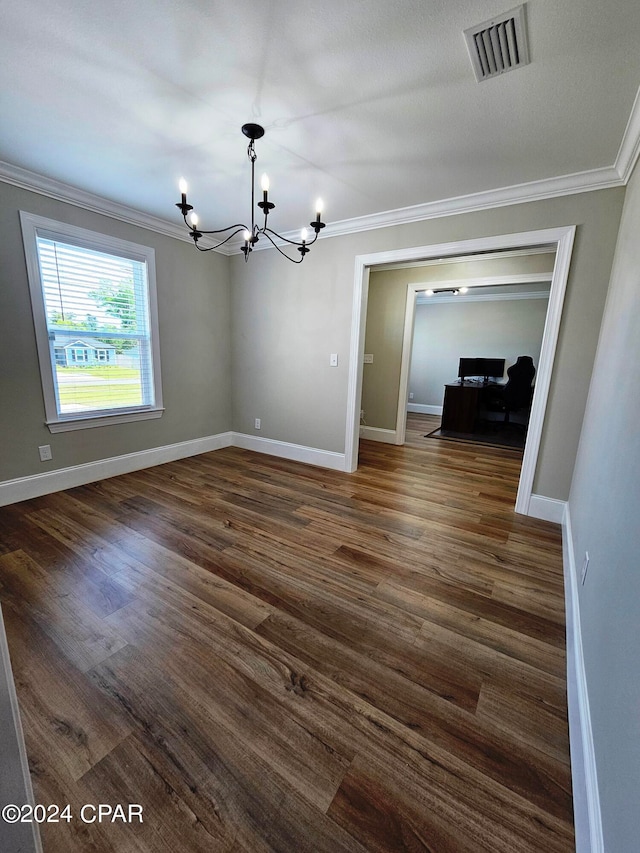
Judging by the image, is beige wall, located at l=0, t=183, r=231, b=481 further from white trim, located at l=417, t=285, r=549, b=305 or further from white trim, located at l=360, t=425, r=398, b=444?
white trim, located at l=417, t=285, r=549, b=305

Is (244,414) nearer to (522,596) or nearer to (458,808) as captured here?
(522,596)

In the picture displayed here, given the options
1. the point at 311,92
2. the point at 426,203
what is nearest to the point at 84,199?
the point at 311,92

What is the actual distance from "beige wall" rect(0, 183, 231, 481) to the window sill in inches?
2.1

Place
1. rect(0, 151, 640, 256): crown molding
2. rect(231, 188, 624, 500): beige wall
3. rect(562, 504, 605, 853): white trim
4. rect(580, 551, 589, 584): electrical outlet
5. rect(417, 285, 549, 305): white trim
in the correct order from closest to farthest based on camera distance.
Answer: rect(562, 504, 605, 853): white trim < rect(580, 551, 589, 584): electrical outlet < rect(0, 151, 640, 256): crown molding < rect(231, 188, 624, 500): beige wall < rect(417, 285, 549, 305): white trim

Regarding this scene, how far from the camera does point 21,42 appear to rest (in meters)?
1.44

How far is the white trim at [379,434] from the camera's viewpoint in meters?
5.05

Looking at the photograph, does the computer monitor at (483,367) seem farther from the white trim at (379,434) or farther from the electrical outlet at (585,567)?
the electrical outlet at (585,567)

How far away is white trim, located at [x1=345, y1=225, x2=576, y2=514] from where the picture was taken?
8.16ft

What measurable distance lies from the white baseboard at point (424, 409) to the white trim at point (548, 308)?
4.83 meters

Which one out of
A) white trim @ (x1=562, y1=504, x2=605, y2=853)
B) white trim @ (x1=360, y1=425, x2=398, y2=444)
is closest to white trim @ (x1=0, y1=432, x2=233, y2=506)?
white trim @ (x1=360, y1=425, x2=398, y2=444)

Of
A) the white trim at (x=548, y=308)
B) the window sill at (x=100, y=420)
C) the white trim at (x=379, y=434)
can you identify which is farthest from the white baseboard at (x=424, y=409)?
the window sill at (x=100, y=420)

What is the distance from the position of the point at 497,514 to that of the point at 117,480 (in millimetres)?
3524

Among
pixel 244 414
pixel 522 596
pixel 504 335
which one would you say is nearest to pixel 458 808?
pixel 522 596

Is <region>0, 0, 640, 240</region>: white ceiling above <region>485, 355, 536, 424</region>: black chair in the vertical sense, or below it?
above
